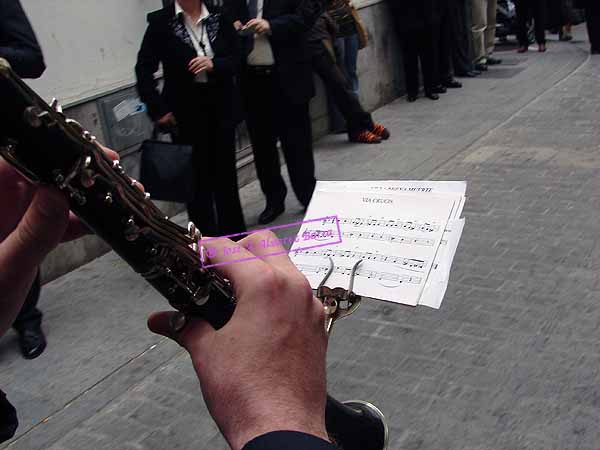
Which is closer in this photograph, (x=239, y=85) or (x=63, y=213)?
(x=63, y=213)

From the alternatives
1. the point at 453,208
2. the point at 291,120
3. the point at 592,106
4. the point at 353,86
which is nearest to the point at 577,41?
the point at 592,106

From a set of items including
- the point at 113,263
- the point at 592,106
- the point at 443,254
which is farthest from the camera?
the point at 592,106

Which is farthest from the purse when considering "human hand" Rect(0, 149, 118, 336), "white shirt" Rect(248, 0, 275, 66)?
"human hand" Rect(0, 149, 118, 336)

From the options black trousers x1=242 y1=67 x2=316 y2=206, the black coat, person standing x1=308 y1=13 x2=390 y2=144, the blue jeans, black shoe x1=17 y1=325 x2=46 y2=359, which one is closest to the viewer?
black shoe x1=17 y1=325 x2=46 y2=359

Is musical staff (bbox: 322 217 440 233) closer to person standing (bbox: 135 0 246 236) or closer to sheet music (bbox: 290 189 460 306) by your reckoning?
sheet music (bbox: 290 189 460 306)

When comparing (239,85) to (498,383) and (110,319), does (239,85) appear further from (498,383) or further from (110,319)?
(498,383)

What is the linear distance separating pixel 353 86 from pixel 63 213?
22.5 ft

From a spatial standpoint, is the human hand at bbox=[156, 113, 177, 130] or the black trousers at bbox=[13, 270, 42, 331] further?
the human hand at bbox=[156, 113, 177, 130]

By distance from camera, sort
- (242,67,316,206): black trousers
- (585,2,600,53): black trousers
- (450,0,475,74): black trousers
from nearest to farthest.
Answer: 1. (242,67,316,206): black trousers
2. (450,0,475,74): black trousers
3. (585,2,600,53): black trousers

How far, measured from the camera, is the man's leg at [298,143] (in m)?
5.00

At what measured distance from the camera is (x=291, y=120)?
502 cm

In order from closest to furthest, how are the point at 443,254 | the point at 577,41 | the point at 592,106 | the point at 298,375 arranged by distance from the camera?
the point at 298,375 < the point at 443,254 < the point at 592,106 < the point at 577,41

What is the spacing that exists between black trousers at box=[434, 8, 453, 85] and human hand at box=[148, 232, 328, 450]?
314 inches

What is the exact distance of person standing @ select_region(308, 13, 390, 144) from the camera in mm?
6512
